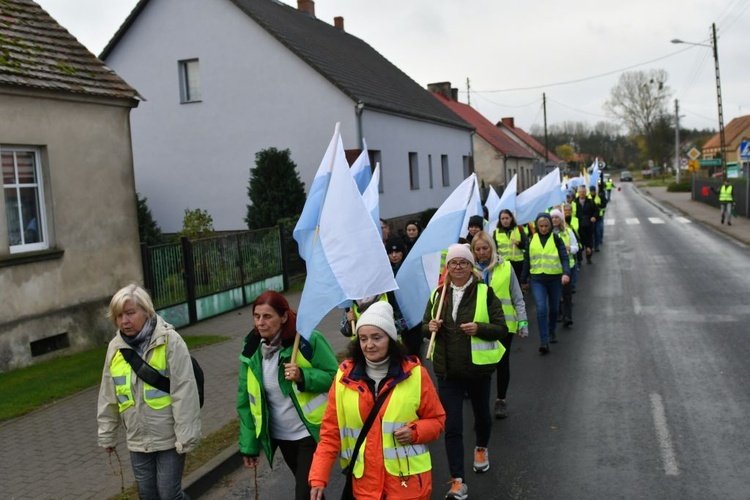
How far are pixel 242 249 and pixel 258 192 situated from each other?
593 centimetres

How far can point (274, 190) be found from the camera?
20016 millimetres

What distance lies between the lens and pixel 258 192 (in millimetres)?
20203

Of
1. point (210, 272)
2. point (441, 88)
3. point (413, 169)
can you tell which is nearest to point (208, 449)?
point (210, 272)

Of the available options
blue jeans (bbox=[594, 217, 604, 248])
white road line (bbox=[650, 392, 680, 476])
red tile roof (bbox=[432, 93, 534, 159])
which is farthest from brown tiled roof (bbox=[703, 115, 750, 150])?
white road line (bbox=[650, 392, 680, 476])

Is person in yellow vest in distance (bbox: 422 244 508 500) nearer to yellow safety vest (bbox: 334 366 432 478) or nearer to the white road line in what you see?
the white road line

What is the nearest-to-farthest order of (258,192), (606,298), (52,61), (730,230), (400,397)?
(400,397) < (52,61) < (606,298) < (258,192) < (730,230)

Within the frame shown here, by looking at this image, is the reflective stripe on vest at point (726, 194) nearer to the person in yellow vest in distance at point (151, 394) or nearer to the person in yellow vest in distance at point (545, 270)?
the person in yellow vest in distance at point (545, 270)

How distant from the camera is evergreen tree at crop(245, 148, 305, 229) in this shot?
20016 millimetres

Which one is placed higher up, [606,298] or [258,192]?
[258,192]

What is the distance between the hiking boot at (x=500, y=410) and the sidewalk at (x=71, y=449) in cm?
244

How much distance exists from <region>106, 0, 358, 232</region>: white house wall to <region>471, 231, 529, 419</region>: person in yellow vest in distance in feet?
49.7

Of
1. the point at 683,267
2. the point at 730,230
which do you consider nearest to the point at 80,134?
the point at 683,267

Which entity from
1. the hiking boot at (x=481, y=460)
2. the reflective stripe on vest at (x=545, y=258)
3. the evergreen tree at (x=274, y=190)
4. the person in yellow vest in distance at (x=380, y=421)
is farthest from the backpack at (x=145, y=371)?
the evergreen tree at (x=274, y=190)

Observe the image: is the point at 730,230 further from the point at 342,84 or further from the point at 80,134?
the point at 80,134
